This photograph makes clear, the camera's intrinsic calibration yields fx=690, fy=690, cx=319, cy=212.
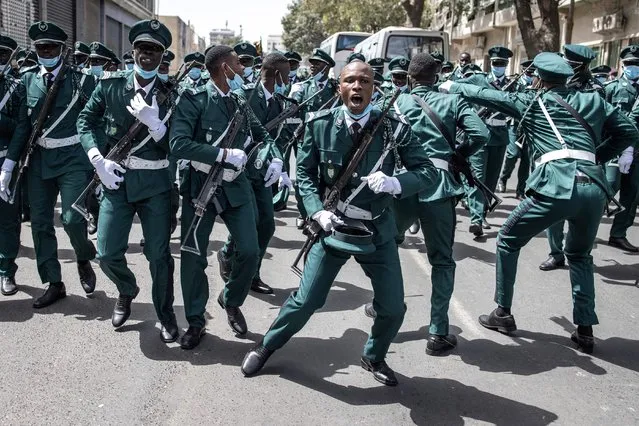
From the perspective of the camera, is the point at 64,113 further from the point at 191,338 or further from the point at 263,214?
the point at 191,338

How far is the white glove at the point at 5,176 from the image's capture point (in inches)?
208

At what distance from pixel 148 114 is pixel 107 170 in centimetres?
48

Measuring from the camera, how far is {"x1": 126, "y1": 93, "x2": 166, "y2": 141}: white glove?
4.45 metres

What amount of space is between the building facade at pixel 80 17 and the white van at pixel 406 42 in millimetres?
9069

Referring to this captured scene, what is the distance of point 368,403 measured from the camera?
4023 millimetres

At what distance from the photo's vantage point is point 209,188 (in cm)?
455

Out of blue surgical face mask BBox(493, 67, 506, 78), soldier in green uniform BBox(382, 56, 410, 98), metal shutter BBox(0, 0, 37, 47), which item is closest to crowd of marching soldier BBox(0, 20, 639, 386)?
soldier in green uniform BBox(382, 56, 410, 98)

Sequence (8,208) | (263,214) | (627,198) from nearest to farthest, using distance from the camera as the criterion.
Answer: (8,208) < (263,214) < (627,198)

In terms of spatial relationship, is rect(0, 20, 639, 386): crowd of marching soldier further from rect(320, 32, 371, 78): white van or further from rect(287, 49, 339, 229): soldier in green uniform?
rect(320, 32, 371, 78): white van

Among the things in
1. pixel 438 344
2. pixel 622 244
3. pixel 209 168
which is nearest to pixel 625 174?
pixel 622 244

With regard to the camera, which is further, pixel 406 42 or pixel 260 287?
pixel 406 42

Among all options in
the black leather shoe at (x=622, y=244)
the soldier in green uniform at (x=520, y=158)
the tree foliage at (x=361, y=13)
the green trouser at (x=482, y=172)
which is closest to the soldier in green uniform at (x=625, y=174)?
the black leather shoe at (x=622, y=244)

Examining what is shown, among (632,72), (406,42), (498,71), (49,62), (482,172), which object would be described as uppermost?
(406,42)

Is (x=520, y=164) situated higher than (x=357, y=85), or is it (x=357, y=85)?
(x=357, y=85)
